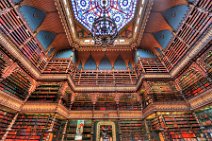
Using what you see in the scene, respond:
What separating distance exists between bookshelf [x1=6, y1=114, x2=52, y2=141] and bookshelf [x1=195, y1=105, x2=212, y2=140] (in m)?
7.60

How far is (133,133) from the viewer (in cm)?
655

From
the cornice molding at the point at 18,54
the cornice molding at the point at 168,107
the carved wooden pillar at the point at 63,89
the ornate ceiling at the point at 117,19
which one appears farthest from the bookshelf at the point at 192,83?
the cornice molding at the point at 18,54

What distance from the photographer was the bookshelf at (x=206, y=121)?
5266 millimetres

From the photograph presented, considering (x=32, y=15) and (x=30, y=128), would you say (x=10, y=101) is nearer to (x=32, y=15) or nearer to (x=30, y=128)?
(x=30, y=128)

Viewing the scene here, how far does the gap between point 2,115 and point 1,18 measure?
4.60 m

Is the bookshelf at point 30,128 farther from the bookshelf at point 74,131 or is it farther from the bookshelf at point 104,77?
the bookshelf at point 104,77

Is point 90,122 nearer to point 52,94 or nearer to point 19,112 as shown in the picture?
point 52,94

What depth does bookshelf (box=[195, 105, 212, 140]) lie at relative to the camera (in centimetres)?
527

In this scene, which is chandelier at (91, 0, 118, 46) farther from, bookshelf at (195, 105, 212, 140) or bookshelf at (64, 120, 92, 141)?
bookshelf at (195, 105, 212, 140)

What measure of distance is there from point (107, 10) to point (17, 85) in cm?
878

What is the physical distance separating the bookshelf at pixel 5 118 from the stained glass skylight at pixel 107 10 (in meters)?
8.00

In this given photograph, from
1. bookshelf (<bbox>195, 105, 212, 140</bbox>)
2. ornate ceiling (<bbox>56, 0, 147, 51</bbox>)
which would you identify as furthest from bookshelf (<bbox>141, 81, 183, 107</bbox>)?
ornate ceiling (<bbox>56, 0, 147, 51</bbox>)

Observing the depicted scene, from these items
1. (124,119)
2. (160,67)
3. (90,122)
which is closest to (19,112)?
(90,122)

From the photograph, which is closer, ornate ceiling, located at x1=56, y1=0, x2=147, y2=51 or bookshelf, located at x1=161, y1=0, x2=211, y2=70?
bookshelf, located at x1=161, y1=0, x2=211, y2=70
